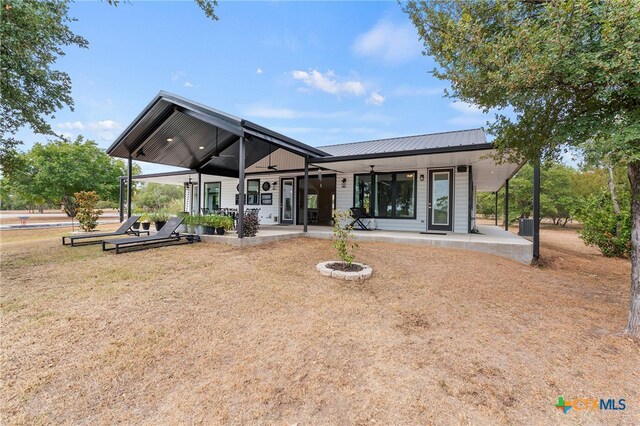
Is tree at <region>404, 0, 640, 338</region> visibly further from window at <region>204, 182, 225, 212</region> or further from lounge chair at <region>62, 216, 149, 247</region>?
window at <region>204, 182, 225, 212</region>

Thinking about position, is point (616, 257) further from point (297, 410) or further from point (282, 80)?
point (282, 80)

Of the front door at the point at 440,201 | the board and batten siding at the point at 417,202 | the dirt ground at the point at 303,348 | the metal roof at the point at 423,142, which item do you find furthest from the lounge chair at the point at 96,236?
the front door at the point at 440,201

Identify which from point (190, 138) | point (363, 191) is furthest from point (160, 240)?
point (363, 191)

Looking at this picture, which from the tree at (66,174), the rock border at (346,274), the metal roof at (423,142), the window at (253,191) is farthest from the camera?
the tree at (66,174)

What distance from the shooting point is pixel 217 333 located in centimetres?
271

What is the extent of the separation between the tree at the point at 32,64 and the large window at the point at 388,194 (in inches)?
284

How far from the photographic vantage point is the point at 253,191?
1370 cm

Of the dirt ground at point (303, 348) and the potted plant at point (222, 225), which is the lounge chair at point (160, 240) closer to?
the potted plant at point (222, 225)

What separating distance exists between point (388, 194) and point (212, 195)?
9.84 meters

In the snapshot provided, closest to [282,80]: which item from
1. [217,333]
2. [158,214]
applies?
[158,214]

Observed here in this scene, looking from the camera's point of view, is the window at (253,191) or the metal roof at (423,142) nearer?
the metal roof at (423,142)

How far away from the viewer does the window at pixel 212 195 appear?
14.8 metres

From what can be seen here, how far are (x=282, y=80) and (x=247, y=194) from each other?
752cm

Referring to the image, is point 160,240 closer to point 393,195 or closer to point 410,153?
point 410,153
